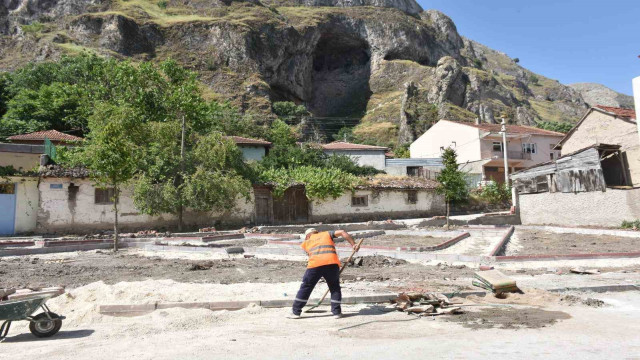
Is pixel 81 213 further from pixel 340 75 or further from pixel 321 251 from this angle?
pixel 340 75

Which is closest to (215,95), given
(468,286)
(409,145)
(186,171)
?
(409,145)

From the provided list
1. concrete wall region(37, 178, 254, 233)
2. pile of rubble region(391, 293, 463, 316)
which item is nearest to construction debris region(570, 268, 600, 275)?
pile of rubble region(391, 293, 463, 316)

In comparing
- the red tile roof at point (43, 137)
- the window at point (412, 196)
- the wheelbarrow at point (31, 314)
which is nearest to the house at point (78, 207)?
the red tile roof at point (43, 137)

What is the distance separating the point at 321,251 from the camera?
20.1 ft

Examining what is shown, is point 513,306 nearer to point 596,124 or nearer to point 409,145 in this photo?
point 596,124

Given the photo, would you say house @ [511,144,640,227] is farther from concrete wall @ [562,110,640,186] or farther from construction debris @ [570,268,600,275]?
construction debris @ [570,268,600,275]

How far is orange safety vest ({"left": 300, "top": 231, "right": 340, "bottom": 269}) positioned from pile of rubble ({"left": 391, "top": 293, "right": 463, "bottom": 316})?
3.74 feet

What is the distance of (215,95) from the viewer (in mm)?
58500

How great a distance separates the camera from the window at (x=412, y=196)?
30.2m

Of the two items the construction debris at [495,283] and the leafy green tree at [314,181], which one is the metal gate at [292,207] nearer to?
the leafy green tree at [314,181]

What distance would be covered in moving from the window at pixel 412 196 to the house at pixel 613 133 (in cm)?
1114

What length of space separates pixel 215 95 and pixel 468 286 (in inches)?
2182

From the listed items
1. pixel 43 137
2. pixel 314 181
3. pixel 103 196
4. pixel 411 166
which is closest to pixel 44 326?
pixel 103 196

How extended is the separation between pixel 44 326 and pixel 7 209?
1908 cm
